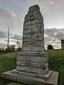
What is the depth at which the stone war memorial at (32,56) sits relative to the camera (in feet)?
19.2

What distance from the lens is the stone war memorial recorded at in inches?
231

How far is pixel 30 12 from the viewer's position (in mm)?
7172

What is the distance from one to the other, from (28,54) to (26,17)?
3.34 meters

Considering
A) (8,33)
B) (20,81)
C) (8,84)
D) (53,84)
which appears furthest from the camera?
(8,33)

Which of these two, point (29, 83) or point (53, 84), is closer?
point (53, 84)

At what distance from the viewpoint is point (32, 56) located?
20.9 ft

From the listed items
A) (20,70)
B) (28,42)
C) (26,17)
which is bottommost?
(20,70)

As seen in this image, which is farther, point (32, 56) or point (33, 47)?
point (33, 47)

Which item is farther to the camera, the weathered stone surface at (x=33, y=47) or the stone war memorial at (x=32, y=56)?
the weathered stone surface at (x=33, y=47)

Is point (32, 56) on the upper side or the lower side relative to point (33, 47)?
lower

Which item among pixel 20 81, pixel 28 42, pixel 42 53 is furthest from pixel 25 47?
pixel 20 81

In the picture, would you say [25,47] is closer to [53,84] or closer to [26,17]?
[26,17]

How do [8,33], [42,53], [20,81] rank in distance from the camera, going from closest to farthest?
1. [20,81]
2. [42,53]
3. [8,33]

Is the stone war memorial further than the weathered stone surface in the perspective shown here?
No
